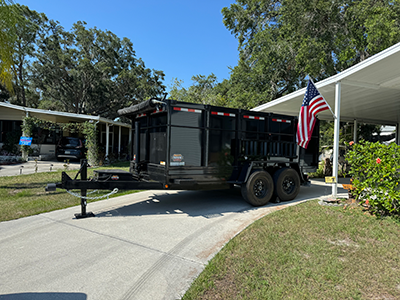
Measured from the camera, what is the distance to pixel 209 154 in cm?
604

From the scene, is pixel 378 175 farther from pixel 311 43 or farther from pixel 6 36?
pixel 311 43

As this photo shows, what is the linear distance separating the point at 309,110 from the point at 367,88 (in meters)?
2.70

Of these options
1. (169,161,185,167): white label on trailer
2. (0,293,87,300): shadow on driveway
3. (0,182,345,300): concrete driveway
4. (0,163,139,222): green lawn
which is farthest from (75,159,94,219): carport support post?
(0,293,87,300): shadow on driveway

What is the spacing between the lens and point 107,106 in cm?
3325

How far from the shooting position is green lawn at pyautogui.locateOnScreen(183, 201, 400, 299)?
9.45 ft

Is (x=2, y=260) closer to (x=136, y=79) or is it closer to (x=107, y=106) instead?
(x=136, y=79)

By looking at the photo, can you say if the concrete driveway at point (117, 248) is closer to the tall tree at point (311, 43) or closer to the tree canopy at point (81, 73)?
the tall tree at point (311, 43)

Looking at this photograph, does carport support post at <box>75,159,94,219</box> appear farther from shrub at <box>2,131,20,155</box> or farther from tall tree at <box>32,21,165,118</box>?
tall tree at <box>32,21,165,118</box>

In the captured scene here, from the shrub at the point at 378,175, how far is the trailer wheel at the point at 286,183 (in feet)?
5.43

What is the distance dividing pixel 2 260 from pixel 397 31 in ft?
63.0

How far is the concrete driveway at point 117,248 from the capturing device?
2984 mm

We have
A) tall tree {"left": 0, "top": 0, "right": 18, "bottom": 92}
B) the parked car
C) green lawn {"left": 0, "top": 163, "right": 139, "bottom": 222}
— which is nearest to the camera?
green lawn {"left": 0, "top": 163, "right": 139, "bottom": 222}

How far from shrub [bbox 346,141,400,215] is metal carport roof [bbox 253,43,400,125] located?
6.71 feet

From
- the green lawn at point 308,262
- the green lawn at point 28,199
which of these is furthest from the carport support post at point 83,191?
the green lawn at point 308,262
